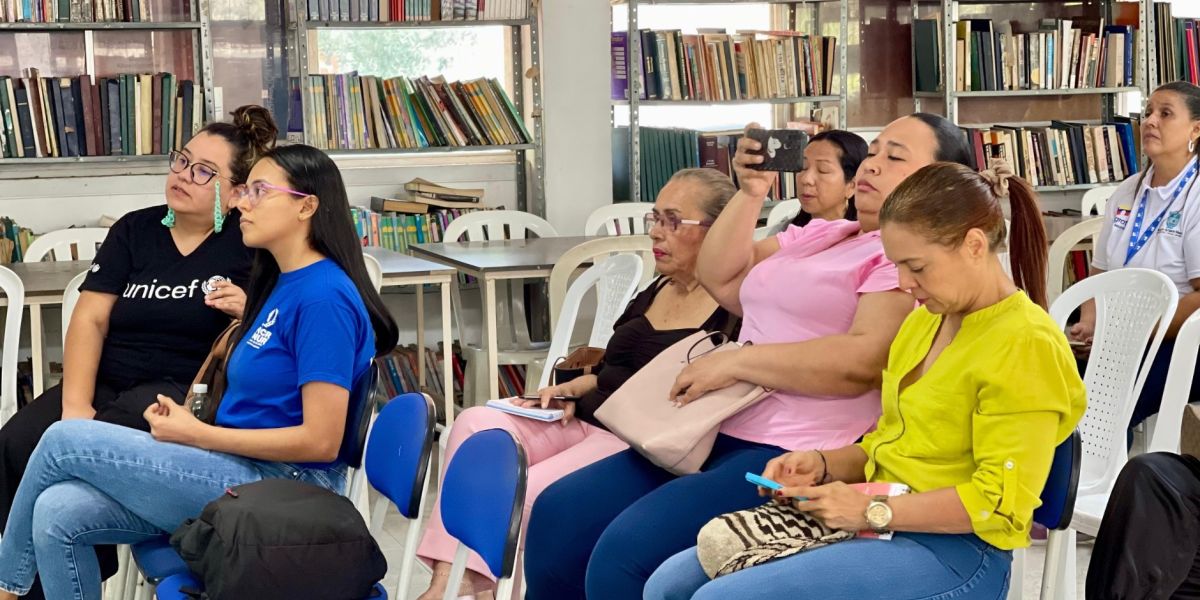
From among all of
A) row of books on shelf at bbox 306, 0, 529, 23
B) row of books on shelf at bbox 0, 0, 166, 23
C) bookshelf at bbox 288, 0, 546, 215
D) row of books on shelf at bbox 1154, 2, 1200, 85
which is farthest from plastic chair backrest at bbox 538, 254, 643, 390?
row of books on shelf at bbox 1154, 2, 1200, 85

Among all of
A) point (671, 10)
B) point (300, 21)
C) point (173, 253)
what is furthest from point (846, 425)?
point (671, 10)

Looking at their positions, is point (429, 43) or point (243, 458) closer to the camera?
point (243, 458)

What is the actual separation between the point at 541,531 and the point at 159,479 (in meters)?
0.68

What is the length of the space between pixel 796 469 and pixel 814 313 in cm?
37

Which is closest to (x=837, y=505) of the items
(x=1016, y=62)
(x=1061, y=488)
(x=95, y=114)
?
(x=1061, y=488)

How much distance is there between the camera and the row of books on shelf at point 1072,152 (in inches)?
264

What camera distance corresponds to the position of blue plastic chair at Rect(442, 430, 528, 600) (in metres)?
2.01

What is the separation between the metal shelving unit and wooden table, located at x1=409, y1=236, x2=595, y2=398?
1.16 meters

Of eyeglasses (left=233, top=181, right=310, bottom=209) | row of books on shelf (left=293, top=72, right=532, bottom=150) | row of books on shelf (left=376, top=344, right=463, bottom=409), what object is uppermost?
row of books on shelf (left=293, top=72, right=532, bottom=150)

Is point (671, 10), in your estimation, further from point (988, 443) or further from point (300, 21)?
point (988, 443)

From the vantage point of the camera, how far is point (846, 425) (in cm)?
244

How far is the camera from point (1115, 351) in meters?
3.15

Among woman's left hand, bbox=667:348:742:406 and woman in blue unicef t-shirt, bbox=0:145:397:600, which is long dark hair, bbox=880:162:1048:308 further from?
woman in blue unicef t-shirt, bbox=0:145:397:600

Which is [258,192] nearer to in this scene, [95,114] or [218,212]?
[218,212]
